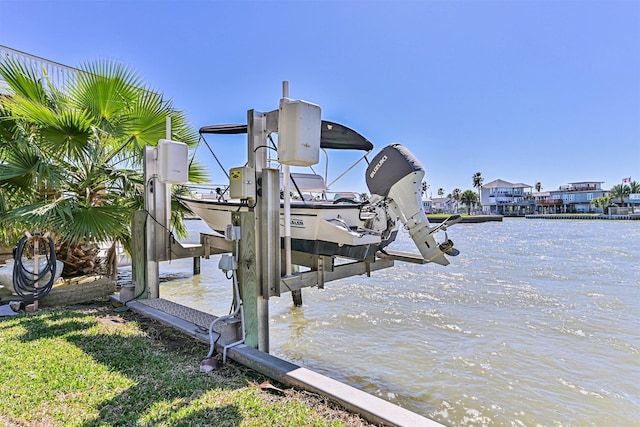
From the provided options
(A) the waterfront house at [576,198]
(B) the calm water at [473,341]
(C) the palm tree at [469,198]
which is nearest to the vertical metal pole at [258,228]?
(B) the calm water at [473,341]

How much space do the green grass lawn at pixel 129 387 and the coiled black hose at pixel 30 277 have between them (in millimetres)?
925

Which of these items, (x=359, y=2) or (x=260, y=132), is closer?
(x=260, y=132)

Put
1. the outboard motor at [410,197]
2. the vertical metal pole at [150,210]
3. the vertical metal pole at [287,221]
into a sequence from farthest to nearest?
1. the vertical metal pole at [150,210]
2. the outboard motor at [410,197]
3. the vertical metal pole at [287,221]

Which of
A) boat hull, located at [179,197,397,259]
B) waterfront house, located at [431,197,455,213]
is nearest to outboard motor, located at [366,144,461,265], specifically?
boat hull, located at [179,197,397,259]

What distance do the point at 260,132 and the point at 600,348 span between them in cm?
551

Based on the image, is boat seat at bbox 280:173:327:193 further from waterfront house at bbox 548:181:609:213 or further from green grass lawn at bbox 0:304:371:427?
waterfront house at bbox 548:181:609:213

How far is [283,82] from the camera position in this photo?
10.7 feet

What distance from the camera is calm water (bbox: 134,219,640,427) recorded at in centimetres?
341

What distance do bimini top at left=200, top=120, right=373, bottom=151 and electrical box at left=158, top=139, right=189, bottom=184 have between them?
0.98m

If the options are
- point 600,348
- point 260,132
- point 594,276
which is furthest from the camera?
point 594,276

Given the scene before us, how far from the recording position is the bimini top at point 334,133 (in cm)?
506

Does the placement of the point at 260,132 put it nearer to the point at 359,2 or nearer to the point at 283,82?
the point at 283,82

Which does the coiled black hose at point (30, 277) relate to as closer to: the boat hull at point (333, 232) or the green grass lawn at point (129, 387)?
the green grass lawn at point (129, 387)

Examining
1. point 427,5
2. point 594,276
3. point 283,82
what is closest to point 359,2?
point 427,5
